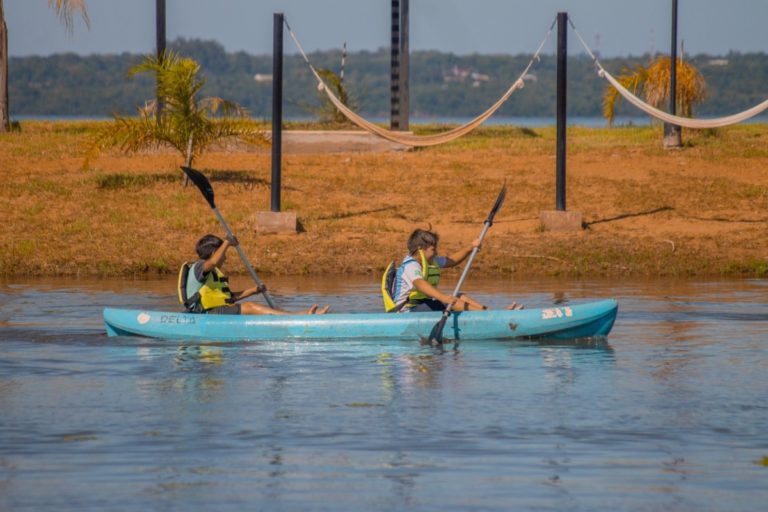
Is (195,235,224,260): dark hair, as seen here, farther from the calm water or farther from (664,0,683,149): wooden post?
(664,0,683,149): wooden post

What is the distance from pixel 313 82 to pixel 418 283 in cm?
10950

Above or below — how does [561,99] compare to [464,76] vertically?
below

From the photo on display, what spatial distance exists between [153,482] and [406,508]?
1.64 m

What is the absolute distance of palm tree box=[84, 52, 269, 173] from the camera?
2484 cm

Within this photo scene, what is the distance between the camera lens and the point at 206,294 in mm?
15977

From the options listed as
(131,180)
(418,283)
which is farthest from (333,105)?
(418,283)

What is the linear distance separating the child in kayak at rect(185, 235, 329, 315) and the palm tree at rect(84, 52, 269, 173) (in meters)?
9.12

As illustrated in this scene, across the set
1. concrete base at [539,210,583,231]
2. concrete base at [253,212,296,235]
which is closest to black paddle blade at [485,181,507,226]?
concrete base at [539,210,583,231]

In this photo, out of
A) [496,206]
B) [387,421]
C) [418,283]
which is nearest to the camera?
[387,421]

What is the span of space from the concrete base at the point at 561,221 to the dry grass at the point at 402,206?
0.18 m

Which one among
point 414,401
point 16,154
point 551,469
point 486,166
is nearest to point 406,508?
point 551,469

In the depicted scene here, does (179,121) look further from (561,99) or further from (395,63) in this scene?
(561,99)

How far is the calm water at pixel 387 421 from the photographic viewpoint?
938 cm

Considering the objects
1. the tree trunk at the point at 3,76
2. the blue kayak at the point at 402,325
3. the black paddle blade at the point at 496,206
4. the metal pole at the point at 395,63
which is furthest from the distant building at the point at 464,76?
the blue kayak at the point at 402,325
